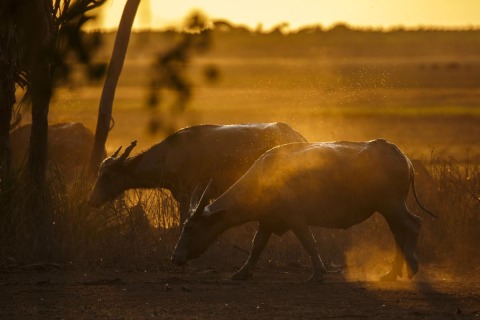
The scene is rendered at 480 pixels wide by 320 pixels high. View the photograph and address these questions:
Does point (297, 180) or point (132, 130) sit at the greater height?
point (132, 130)

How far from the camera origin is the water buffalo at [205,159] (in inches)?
628

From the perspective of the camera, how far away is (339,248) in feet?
49.6

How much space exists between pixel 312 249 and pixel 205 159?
311 cm

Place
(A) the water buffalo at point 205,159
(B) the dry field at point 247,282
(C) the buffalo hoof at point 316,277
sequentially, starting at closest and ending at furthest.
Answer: (B) the dry field at point 247,282, (C) the buffalo hoof at point 316,277, (A) the water buffalo at point 205,159

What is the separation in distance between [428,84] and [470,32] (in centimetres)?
4914

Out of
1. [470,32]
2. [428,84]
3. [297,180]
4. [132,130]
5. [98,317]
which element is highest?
[470,32]

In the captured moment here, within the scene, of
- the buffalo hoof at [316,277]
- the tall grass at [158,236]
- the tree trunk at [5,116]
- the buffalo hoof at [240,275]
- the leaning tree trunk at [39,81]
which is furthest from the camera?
the tree trunk at [5,116]

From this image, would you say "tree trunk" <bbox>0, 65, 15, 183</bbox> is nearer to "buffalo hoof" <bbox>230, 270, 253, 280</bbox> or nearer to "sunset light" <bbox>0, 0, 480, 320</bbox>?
"sunset light" <bbox>0, 0, 480, 320</bbox>

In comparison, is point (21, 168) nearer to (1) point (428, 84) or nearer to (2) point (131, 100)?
(2) point (131, 100)

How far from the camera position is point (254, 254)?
13.5 meters

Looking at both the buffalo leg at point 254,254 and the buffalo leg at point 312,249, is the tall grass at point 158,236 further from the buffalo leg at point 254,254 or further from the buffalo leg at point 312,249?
the buffalo leg at point 312,249

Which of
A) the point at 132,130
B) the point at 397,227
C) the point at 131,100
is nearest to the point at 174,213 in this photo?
the point at 397,227

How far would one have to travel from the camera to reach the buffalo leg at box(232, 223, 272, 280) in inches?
524

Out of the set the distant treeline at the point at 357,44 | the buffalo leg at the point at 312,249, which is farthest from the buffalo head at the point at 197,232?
the distant treeline at the point at 357,44
